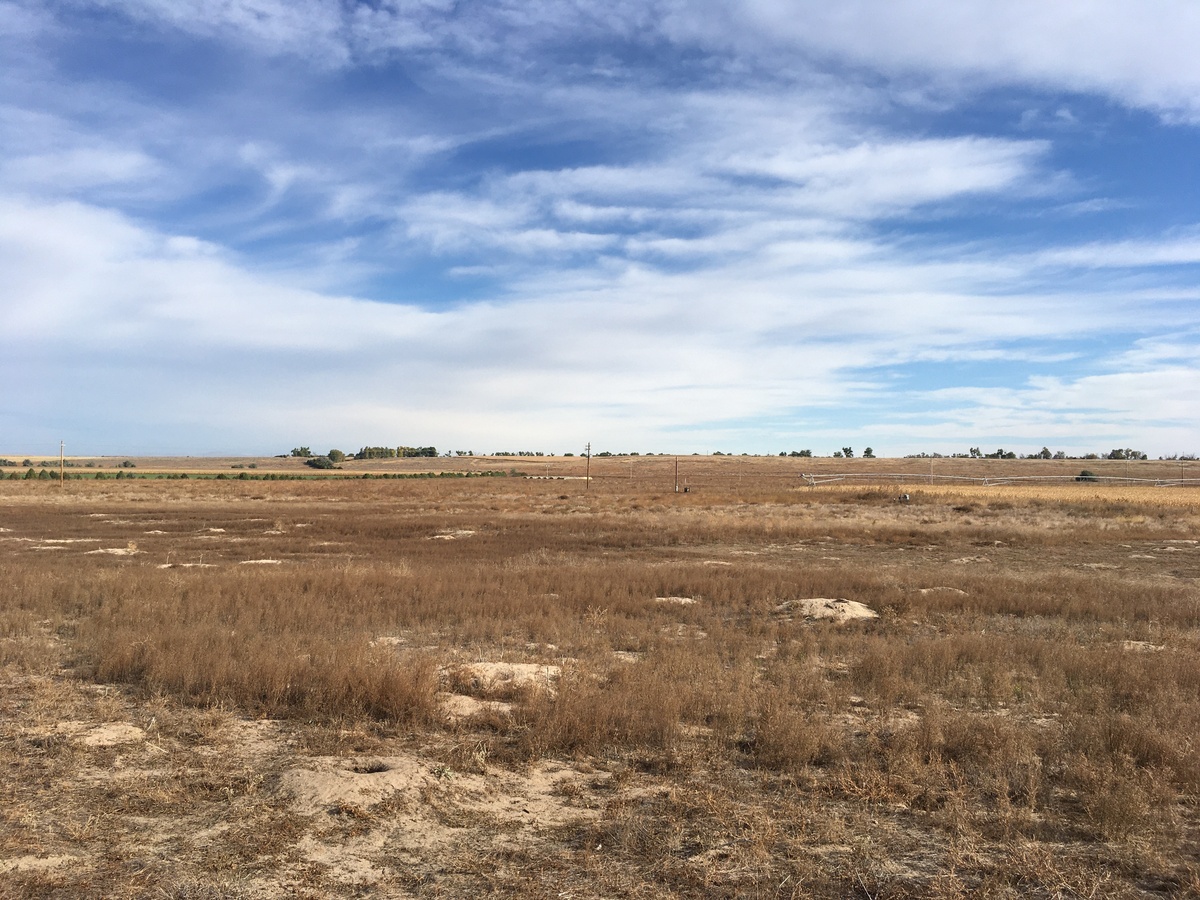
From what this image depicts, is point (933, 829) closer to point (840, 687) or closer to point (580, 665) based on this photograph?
point (840, 687)

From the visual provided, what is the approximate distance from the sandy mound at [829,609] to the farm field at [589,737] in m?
0.08

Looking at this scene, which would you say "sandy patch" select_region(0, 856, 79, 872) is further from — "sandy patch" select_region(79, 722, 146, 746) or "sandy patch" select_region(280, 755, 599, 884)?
"sandy patch" select_region(79, 722, 146, 746)

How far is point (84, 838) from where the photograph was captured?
4.89 metres

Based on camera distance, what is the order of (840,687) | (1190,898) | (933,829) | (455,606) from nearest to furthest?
(1190,898) < (933,829) < (840,687) < (455,606)

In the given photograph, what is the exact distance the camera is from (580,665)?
9.51 metres

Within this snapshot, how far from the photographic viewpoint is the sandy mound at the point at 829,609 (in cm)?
1381

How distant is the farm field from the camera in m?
4.75

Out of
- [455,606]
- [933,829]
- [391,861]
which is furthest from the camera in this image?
[455,606]

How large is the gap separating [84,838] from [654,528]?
30188mm

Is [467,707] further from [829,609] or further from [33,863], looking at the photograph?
[829,609]

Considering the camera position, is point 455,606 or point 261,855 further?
point 455,606

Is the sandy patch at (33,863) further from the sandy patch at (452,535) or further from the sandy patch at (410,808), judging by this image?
the sandy patch at (452,535)

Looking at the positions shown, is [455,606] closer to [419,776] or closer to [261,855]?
[419,776]

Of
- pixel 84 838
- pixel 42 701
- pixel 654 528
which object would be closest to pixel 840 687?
pixel 84 838
